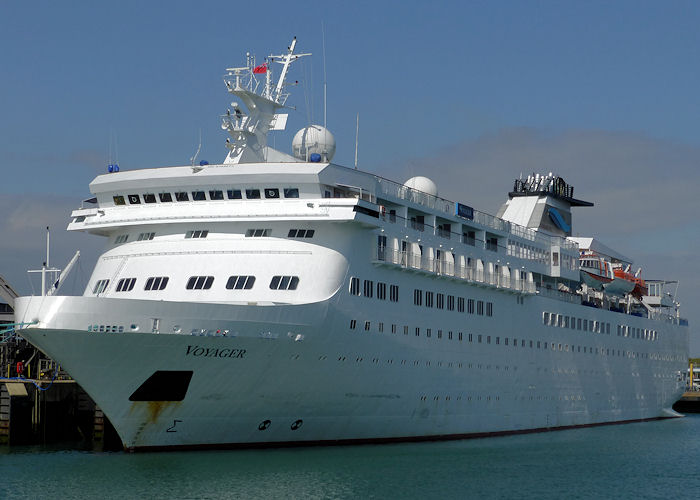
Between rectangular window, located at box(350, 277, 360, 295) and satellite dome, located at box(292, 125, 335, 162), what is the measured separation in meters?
5.83

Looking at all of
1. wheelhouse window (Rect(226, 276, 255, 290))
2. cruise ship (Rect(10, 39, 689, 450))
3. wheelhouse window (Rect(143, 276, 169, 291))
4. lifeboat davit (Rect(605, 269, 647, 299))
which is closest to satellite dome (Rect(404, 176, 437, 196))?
cruise ship (Rect(10, 39, 689, 450))

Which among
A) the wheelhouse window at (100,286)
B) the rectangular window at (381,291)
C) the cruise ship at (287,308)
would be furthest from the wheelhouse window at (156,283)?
the rectangular window at (381,291)

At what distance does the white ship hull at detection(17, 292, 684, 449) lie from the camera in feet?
87.5

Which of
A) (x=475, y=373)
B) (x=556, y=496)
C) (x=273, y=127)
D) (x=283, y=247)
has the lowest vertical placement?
(x=556, y=496)

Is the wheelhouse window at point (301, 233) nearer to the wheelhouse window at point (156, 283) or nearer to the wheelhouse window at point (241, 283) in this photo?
the wheelhouse window at point (241, 283)

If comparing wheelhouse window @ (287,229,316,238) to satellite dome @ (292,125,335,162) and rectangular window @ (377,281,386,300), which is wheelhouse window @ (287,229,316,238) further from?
satellite dome @ (292,125,335,162)

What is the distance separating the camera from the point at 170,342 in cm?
2678

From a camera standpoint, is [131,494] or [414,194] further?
[414,194]

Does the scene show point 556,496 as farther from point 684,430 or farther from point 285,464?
point 684,430

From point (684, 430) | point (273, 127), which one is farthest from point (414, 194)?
point (684, 430)

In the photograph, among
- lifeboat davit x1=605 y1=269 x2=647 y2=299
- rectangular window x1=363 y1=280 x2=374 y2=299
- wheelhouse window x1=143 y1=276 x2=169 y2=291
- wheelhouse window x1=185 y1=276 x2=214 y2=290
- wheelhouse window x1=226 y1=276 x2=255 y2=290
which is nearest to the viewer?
wheelhouse window x1=226 y1=276 x2=255 y2=290

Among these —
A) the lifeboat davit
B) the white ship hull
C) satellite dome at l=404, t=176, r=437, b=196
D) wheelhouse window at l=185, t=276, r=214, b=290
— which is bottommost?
the white ship hull

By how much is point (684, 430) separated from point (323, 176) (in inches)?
1112

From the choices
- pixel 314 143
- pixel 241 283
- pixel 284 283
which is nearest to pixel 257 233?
pixel 241 283
